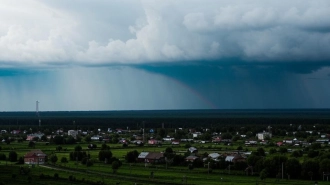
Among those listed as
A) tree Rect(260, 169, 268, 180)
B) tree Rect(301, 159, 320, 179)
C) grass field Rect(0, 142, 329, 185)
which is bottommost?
grass field Rect(0, 142, 329, 185)

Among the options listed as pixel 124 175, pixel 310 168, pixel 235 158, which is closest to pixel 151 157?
pixel 235 158

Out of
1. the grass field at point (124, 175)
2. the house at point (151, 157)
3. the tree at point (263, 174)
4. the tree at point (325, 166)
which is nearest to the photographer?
the grass field at point (124, 175)

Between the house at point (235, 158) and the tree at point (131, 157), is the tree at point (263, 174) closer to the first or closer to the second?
the house at point (235, 158)

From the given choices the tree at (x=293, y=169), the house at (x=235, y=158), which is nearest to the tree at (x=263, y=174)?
the tree at (x=293, y=169)

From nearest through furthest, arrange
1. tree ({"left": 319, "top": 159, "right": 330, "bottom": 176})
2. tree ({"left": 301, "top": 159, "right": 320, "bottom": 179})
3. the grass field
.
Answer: the grass field, tree ({"left": 319, "top": 159, "right": 330, "bottom": 176}), tree ({"left": 301, "top": 159, "right": 320, "bottom": 179})

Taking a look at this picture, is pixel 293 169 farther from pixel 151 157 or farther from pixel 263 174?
pixel 151 157

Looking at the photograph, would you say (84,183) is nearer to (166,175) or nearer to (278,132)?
(166,175)

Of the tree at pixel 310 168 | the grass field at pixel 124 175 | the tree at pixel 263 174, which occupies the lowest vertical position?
the grass field at pixel 124 175

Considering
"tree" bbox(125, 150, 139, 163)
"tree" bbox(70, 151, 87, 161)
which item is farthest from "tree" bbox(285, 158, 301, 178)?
"tree" bbox(70, 151, 87, 161)

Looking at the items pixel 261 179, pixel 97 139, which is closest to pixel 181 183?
pixel 261 179

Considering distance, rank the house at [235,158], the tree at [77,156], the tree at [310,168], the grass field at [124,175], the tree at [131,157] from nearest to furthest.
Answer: the grass field at [124,175]
the tree at [310,168]
the house at [235,158]
the tree at [131,157]
the tree at [77,156]

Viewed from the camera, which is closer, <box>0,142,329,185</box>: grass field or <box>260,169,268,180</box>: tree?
<box>0,142,329,185</box>: grass field

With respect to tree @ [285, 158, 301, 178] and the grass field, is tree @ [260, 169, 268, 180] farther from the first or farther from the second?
tree @ [285, 158, 301, 178]
